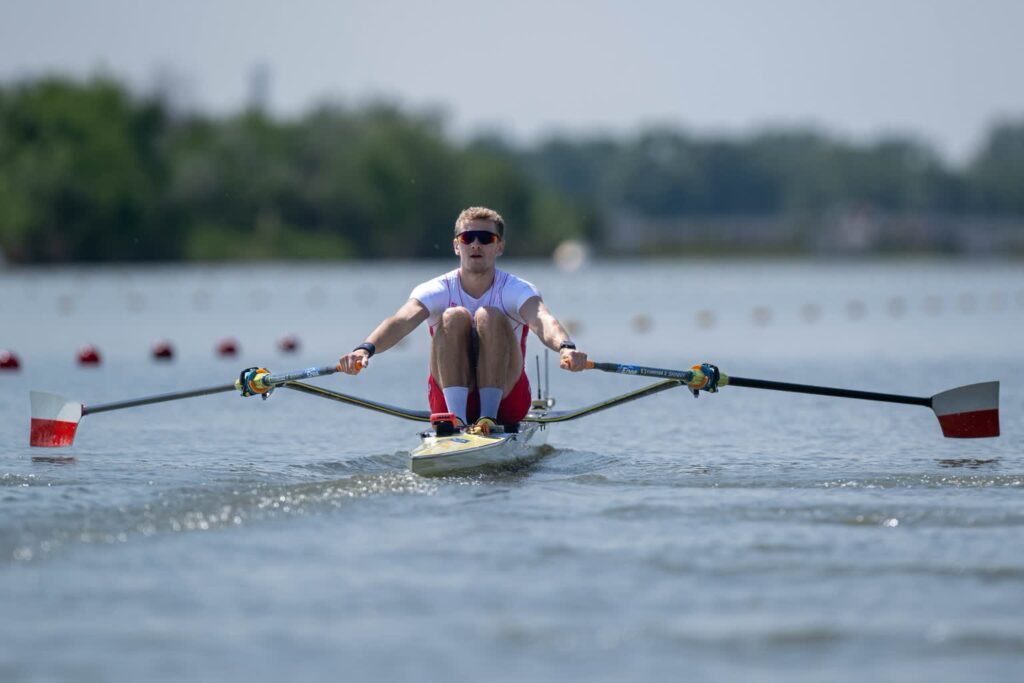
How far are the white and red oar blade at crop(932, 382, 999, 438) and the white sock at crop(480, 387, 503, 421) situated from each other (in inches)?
136

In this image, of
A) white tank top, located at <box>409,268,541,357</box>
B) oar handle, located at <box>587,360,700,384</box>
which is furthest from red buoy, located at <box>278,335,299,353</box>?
oar handle, located at <box>587,360,700,384</box>

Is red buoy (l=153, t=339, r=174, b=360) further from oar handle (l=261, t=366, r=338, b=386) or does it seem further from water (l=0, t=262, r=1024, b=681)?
oar handle (l=261, t=366, r=338, b=386)

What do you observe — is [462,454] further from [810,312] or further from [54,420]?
[810,312]

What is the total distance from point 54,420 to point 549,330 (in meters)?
4.00

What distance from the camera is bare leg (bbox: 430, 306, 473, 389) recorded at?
10188 millimetres

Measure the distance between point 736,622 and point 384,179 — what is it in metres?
102

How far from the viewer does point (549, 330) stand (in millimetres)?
10141

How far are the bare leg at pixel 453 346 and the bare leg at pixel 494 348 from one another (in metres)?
0.09

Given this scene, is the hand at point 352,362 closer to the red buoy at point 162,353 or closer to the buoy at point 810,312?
the red buoy at point 162,353

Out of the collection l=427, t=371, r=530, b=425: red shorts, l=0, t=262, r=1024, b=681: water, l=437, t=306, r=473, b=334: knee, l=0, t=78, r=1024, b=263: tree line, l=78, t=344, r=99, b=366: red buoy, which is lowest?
l=0, t=262, r=1024, b=681: water

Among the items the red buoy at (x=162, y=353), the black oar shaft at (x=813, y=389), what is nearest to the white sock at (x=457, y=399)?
the black oar shaft at (x=813, y=389)

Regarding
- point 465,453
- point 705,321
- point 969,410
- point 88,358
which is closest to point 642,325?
point 705,321

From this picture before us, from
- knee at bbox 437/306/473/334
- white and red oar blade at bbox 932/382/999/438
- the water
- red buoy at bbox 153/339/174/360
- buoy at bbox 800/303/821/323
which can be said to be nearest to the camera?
the water

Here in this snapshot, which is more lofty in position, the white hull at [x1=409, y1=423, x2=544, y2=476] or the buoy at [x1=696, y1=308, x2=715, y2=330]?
the buoy at [x1=696, y1=308, x2=715, y2=330]
